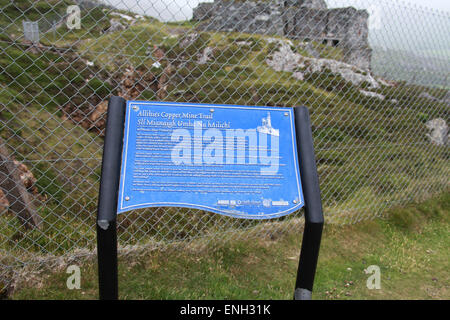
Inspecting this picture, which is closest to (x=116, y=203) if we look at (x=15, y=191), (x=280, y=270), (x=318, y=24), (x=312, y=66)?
(x=15, y=191)

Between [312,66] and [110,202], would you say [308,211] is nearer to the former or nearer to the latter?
[110,202]

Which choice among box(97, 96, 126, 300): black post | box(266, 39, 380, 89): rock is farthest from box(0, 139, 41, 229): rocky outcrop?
box(266, 39, 380, 89): rock

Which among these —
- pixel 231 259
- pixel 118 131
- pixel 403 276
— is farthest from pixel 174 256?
pixel 403 276

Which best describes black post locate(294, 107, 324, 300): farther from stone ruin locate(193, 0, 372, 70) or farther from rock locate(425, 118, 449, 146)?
rock locate(425, 118, 449, 146)

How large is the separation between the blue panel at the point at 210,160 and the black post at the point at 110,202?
0.10 m

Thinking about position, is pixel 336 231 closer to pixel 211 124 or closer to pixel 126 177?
pixel 211 124

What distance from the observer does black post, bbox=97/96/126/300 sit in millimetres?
2264

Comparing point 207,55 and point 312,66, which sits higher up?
point 207,55

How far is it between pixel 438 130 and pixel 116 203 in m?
14.4

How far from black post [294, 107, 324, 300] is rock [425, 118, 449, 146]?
12608 millimetres

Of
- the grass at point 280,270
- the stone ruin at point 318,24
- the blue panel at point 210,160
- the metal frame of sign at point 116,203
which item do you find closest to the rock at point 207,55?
the stone ruin at point 318,24

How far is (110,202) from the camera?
2.30m

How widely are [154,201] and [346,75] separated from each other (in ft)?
45.4

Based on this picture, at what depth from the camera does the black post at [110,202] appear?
2.26 metres
